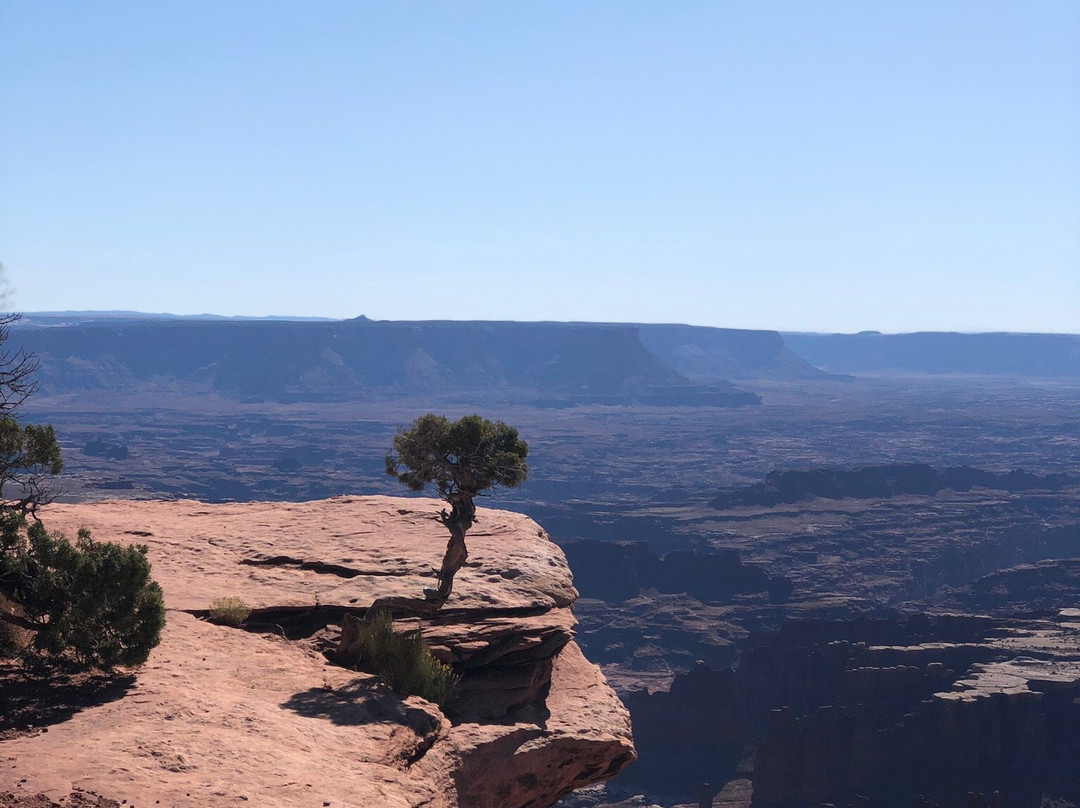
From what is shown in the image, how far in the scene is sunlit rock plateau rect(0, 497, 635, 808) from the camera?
39.8ft

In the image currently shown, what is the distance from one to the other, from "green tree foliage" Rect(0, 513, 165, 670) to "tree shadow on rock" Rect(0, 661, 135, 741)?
22 centimetres

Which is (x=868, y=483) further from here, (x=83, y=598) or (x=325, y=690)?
(x=83, y=598)

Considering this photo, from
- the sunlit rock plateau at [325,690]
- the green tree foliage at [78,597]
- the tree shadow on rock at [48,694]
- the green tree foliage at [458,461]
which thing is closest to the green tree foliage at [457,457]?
the green tree foliage at [458,461]

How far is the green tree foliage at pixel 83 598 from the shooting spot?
14.1m

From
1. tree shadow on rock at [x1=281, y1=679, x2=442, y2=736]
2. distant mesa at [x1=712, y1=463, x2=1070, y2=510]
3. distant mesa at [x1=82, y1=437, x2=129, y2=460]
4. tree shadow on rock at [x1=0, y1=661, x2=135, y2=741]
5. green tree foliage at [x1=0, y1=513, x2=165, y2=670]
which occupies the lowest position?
distant mesa at [x1=82, y1=437, x2=129, y2=460]

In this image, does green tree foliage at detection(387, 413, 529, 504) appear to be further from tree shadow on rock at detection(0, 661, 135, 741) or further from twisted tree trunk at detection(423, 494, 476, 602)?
tree shadow on rock at detection(0, 661, 135, 741)

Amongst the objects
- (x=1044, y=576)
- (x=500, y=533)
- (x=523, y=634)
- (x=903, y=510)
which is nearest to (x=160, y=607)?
(x=523, y=634)

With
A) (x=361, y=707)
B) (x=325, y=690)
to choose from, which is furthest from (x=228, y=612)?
(x=361, y=707)

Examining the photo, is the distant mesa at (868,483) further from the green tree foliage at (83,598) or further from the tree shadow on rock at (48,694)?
the tree shadow on rock at (48,694)

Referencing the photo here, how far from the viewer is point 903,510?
14738 centimetres

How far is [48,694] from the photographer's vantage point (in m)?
13.8

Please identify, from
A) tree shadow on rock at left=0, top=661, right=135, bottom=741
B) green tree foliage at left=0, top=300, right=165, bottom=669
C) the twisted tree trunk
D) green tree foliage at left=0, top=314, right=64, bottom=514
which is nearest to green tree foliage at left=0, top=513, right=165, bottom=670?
green tree foliage at left=0, top=300, right=165, bottom=669

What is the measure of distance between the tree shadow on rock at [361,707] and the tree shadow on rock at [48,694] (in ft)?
7.43

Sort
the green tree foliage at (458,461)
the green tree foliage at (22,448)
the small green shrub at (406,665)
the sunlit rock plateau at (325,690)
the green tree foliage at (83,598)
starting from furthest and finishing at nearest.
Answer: the green tree foliage at (458,461) → the small green shrub at (406,665) → the green tree foliage at (22,448) → the green tree foliage at (83,598) → the sunlit rock plateau at (325,690)
